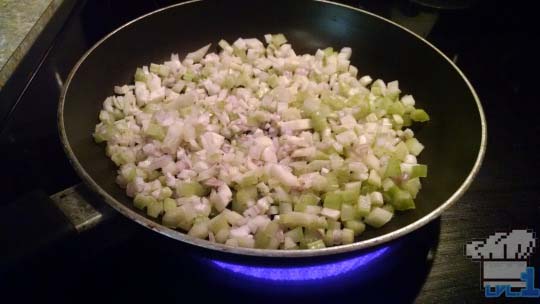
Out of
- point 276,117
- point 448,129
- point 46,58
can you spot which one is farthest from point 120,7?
point 448,129

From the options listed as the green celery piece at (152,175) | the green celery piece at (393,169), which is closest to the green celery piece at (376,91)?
the green celery piece at (393,169)

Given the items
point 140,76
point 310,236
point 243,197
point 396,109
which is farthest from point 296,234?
point 140,76

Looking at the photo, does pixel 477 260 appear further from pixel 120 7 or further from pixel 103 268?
pixel 120 7

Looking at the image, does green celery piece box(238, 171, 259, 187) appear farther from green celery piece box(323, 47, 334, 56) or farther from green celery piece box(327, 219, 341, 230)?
green celery piece box(323, 47, 334, 56)

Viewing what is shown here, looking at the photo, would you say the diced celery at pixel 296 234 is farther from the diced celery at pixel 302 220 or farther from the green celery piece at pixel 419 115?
the green celery piece at pixel 419 115
